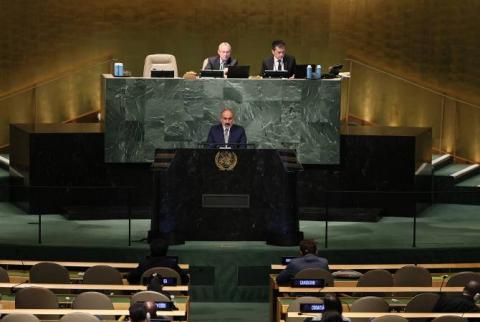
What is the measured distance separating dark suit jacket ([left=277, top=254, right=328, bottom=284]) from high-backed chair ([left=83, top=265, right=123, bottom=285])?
1654 millimetres

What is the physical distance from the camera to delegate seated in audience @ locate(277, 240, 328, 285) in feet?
42.0

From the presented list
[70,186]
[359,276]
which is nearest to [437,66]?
[70,186]

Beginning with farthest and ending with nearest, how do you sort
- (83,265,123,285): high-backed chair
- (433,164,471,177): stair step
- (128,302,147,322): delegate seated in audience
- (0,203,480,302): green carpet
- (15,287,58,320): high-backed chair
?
(433,164,471,177): stair step → (0,203,480,302): green carpet → (83,265,123,285): high-backed chair → (15,287,58,320): high-backed chair → (128,302,147,322): delegate seated in audience

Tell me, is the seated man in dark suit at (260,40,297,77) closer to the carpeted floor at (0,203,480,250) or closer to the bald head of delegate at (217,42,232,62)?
the bald head of delegate at (217,42,232,62)

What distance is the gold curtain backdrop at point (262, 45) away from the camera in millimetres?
20875

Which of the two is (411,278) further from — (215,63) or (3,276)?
(215,63)

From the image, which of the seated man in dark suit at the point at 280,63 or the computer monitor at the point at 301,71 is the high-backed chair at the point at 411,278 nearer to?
the computer monitor at the point at 301,71

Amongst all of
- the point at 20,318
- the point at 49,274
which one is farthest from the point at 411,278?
the point at 20,318

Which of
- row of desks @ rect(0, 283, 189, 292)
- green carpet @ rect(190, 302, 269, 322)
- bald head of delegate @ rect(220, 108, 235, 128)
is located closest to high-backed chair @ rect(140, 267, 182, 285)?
row of desks @ rect(0, 283, 189, 292)

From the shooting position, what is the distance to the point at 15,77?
21406 millimetres

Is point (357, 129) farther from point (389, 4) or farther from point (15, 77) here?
point (15, 77)

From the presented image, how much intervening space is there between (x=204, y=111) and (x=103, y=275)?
5.29 metres

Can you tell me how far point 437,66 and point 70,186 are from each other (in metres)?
6.82

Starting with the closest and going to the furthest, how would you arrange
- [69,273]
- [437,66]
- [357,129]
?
1. [69,273]
2. [357,129]
3. [437,66]
